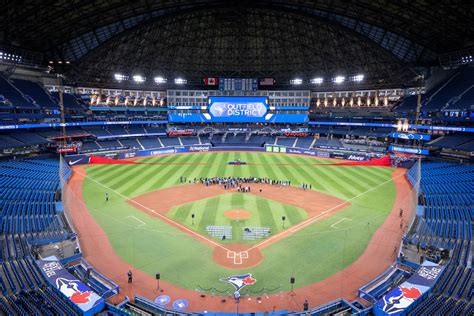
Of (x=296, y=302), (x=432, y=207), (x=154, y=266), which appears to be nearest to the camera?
(x=296, y=302)

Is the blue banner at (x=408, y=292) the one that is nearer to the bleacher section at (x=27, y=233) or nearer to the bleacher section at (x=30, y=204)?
the bleacher section at (x=27, y=233)

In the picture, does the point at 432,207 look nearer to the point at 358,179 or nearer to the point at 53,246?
the point at 358,179

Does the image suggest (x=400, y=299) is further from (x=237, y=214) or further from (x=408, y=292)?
(x=237, y=214)

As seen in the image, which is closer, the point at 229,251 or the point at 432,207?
the point at 229,251

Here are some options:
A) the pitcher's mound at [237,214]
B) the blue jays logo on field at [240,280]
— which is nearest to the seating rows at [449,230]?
the blue jays logo on field at [240,280]

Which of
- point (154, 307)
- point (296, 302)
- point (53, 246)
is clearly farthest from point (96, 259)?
point (296, 302)

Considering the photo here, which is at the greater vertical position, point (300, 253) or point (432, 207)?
point (432, 207)

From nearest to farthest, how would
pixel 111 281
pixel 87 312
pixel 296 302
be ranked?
1. pixel 87 312
2. pixel 296 302
3. pixel 111 281
